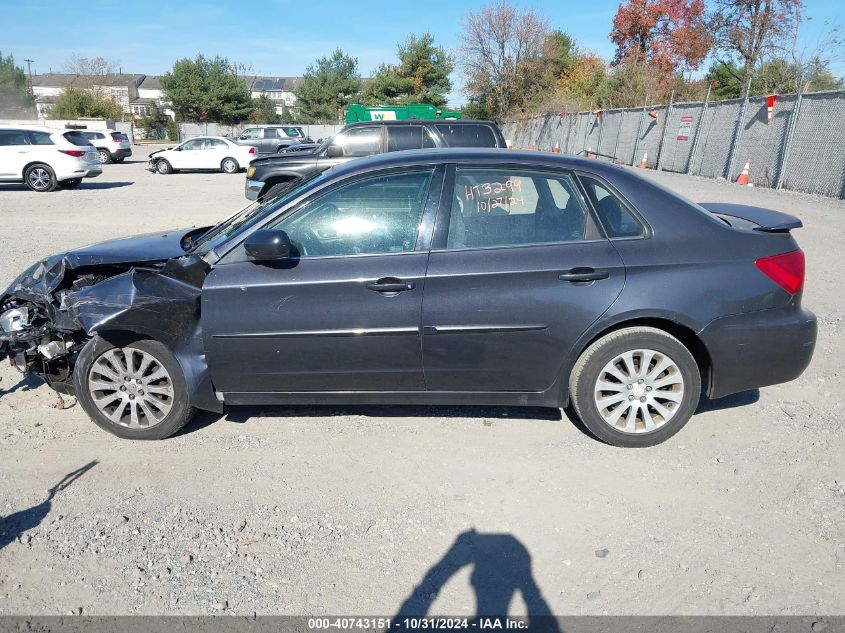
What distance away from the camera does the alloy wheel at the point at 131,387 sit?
396 cm

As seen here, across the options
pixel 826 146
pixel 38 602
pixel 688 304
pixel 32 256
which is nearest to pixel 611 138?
pixel 826 146

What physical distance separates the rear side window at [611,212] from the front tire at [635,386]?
0.58 meters

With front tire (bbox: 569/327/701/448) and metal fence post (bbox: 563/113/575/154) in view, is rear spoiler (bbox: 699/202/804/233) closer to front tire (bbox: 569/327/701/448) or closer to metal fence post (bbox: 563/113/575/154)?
front tire (bbox: 569/327/701/448)

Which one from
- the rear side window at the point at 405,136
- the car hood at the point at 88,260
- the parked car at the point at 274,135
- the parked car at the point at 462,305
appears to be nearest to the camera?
the parked car at the point at 462,305

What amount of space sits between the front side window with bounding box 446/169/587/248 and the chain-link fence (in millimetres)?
6896

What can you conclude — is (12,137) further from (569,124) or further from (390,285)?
(569,124)

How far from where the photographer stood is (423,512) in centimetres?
334

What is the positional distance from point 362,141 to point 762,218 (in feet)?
28.9

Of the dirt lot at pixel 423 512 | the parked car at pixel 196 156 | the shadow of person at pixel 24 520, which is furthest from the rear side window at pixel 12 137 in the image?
the shadow of person at pixel 24 520

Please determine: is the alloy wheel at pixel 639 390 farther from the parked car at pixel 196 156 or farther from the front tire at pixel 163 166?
the front tire at pixel 163 166

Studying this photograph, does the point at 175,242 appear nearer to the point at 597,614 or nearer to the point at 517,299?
the point at 517,299

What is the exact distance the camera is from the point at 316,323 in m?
3.76

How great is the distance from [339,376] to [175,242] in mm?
1782

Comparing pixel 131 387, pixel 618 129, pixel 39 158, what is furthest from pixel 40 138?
pixel 618 129
